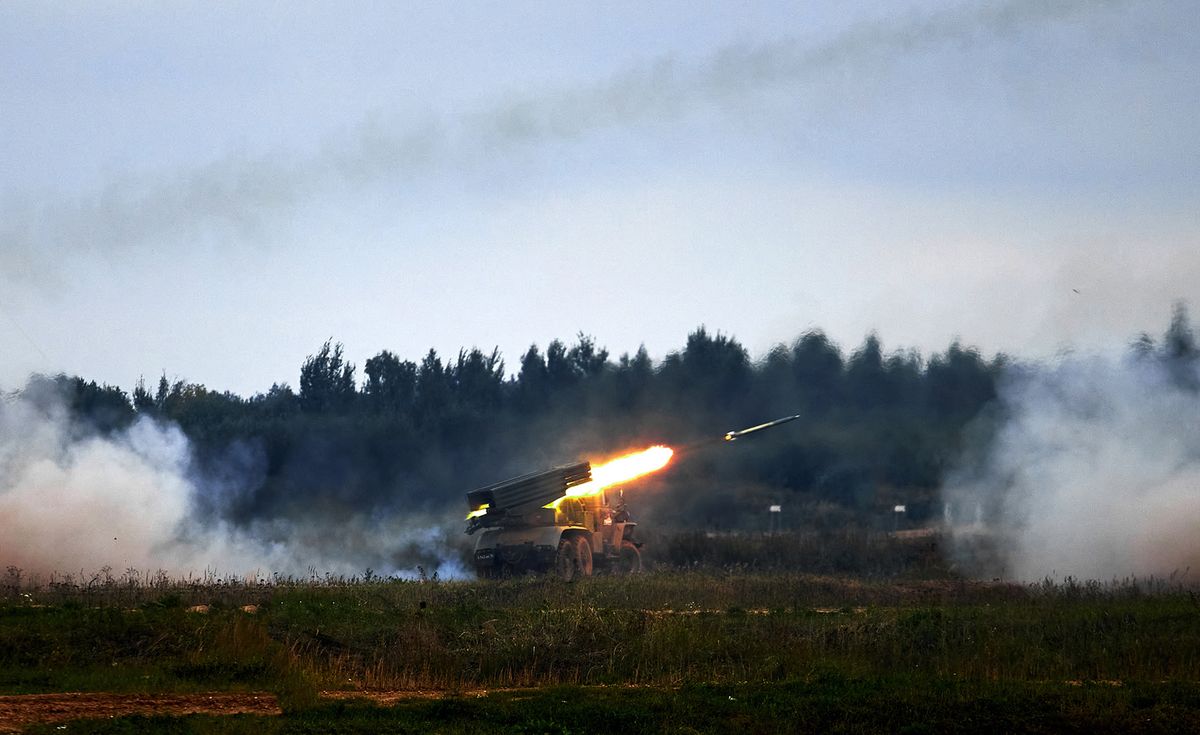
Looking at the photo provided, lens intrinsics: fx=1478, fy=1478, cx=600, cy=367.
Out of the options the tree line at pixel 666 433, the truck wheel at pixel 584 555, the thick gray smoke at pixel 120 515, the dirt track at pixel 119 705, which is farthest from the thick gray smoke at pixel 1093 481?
the dirt track at pixel 119 705

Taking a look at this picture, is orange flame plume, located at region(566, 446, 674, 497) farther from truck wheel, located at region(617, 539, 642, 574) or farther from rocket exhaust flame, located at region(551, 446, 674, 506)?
truck wheel, located at region(617, 539, 642, 574)

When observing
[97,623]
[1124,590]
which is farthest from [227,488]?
[1124,590]

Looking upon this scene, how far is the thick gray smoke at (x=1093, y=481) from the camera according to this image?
41.0 m

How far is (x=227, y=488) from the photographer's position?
50688 millimetres

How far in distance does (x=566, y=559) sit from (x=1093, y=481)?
52.2 feet

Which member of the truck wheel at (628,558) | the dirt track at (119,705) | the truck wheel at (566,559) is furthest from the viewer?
the truck wheel at (628,558)

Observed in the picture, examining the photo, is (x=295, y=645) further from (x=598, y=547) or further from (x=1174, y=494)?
(x=1174, y=494)

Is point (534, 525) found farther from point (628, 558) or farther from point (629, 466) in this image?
point (628, 558)

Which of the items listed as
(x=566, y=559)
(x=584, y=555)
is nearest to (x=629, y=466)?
(x=584, y=555)

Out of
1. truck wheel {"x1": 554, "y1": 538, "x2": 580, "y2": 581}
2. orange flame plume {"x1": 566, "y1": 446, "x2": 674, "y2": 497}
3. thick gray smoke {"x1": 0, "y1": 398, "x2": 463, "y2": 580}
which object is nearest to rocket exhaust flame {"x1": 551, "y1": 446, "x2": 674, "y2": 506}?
orange flame plume {"x1": 566, "y1": 446, "x2": 674, "y2": 497}

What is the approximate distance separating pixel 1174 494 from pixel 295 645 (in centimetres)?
2688

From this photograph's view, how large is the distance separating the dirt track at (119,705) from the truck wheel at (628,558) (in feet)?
78.9

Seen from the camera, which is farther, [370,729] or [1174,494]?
[1174,494]

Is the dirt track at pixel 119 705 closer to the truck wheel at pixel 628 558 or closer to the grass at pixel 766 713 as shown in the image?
the grass at pixel 766 713
